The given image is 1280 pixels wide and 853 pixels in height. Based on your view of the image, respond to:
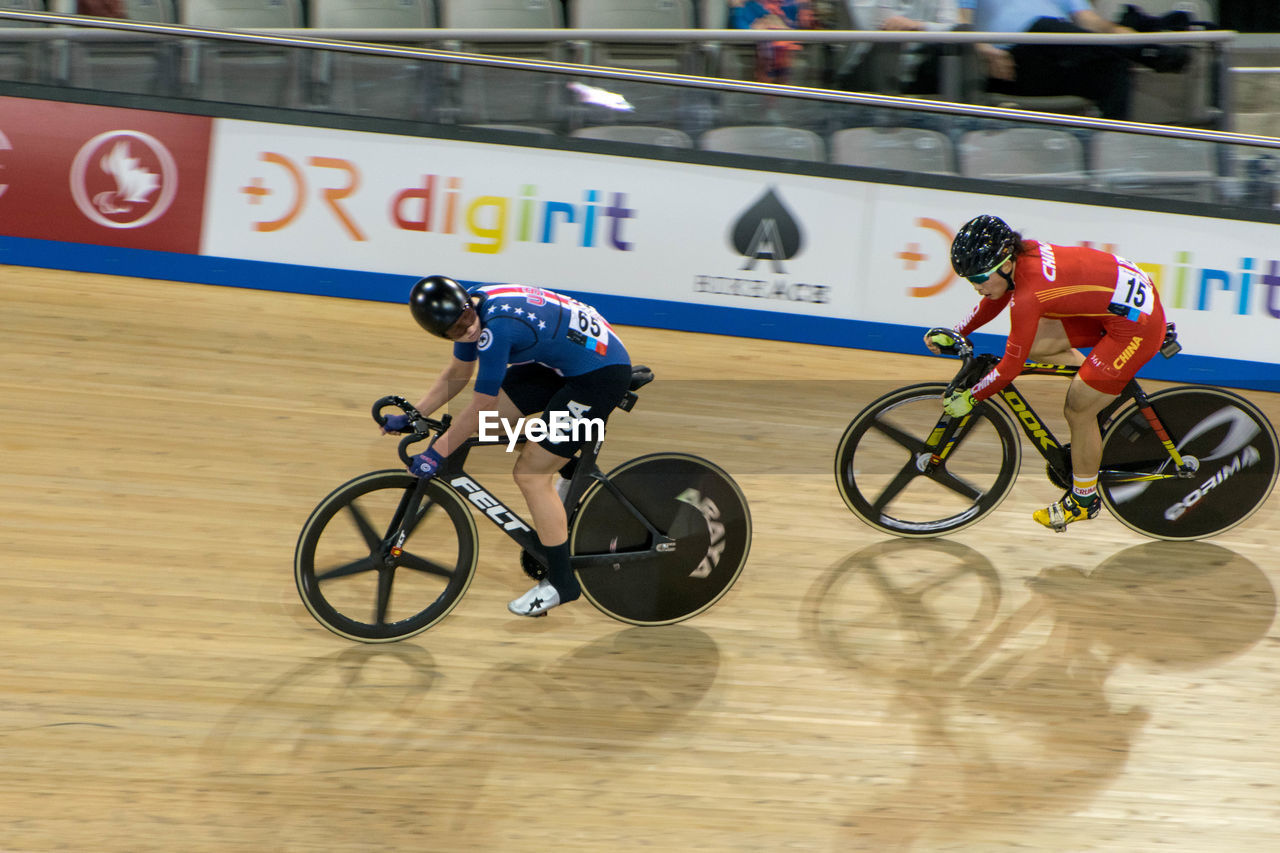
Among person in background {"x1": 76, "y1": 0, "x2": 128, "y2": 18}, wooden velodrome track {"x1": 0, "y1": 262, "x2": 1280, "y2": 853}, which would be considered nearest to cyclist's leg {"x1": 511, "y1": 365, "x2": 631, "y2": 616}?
wooden velodrome track {"x1": 0, "y1": 262, "x2": 1280, "y2": 853}

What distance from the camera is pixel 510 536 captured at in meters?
3.92

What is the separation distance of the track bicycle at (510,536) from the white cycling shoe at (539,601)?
0.20ft

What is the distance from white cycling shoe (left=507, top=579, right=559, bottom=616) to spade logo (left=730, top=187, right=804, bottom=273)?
3311 mm

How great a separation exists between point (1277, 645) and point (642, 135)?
4.22 metres

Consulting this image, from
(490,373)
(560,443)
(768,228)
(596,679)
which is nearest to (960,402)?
(560,443)

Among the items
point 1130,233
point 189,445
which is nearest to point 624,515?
point 189,445

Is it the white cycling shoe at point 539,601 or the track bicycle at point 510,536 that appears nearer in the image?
the track bicycle at point 510,536

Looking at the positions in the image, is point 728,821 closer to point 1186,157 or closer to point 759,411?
point 759,411

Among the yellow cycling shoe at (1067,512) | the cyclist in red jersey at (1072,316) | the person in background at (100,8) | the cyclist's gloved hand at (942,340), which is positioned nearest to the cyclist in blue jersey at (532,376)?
the cyclist's gloved hand at (942,340)

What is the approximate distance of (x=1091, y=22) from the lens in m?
7.41

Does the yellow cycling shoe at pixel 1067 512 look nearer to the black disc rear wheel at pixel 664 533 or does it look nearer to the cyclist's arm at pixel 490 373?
the black disc rear wheel at pixel 664 533

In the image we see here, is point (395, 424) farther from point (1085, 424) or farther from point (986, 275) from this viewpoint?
point (1085, 424)

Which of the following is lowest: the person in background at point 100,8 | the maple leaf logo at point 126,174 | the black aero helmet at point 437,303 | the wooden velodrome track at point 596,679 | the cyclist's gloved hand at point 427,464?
the wooden velodrome track at point 596,679

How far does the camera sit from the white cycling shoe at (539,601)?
4.02m
